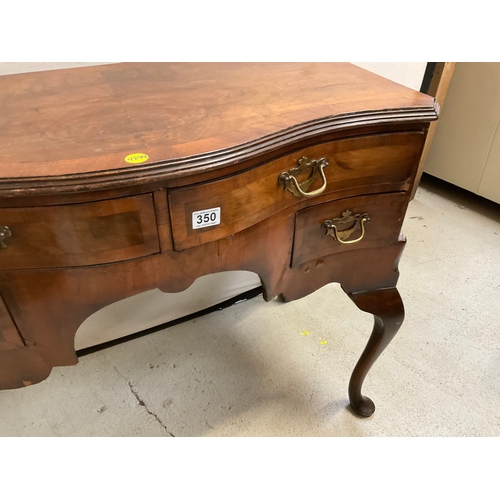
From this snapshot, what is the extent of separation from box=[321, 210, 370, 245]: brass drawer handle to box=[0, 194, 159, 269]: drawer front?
1.10 feet

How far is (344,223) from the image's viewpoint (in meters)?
0.78

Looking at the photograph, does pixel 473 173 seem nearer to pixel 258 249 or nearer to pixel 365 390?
pixel 365 390

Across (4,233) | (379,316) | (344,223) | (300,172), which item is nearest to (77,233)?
(4,233)

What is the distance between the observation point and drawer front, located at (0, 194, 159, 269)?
50 cm

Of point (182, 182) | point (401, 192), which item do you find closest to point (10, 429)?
point (182, 182)

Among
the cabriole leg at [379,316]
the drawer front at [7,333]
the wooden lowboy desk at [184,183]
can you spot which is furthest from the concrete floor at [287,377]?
the drawer front at [7,333]

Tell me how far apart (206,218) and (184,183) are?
6cm

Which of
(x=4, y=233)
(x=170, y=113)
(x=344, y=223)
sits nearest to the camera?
(x=4, y=233)

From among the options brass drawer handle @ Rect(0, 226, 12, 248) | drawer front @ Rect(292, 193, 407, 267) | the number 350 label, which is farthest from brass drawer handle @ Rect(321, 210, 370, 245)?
brass drawer handle @ Rect(0, 226, 12, 248)

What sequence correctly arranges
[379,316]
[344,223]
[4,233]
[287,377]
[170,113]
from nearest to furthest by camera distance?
1. [4,233]
2. [170,113]
3. [344,223]
4. [379,316]
5. [287,377]

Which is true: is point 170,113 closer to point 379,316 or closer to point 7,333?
point 7,333

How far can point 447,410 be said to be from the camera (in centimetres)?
114

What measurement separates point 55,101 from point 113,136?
185mm

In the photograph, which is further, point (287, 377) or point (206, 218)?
point (287, 377)
